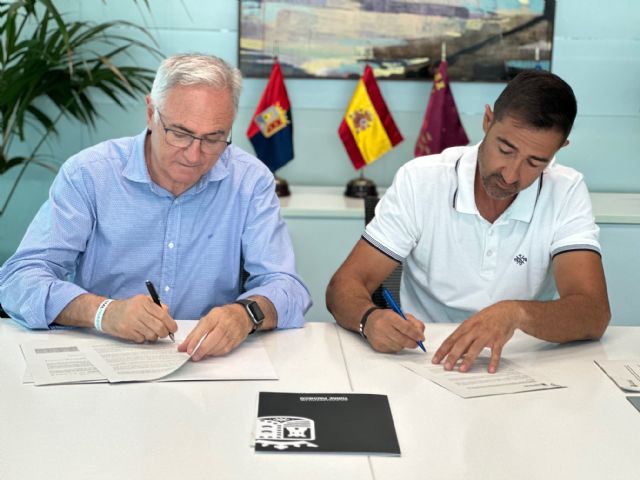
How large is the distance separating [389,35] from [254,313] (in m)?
2.65

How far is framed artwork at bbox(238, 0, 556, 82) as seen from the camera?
437 centimetres

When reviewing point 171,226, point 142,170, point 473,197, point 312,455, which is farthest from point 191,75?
point 312,455

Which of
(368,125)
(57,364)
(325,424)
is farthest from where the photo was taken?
(368,125)

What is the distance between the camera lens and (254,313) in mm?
2064

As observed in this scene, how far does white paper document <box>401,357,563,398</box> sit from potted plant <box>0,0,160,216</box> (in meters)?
2.19

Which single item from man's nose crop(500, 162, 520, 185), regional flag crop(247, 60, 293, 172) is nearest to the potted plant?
regional flag crop(247, 60, 293, 172)

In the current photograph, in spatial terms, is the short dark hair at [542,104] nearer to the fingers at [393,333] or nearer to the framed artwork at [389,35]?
the fingers at [393,333]

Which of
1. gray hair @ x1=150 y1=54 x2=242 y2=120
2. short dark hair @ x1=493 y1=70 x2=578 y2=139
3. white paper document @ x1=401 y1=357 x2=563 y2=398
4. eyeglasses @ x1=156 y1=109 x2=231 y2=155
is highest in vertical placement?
gray hair @ x1=150 y1=54 x2=242 y2=120

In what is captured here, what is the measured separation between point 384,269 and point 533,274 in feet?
1.37

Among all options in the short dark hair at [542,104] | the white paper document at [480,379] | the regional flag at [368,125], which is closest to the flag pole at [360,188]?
the regional flag at [368,125]

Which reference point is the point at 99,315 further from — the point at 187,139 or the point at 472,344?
the point at 472,344

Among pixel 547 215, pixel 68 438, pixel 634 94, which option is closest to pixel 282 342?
pixel 68 438

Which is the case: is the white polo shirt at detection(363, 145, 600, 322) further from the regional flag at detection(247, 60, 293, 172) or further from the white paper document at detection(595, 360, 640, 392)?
the regional flag at detection(247, 60, 293, 172)

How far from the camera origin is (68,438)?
148 cm
